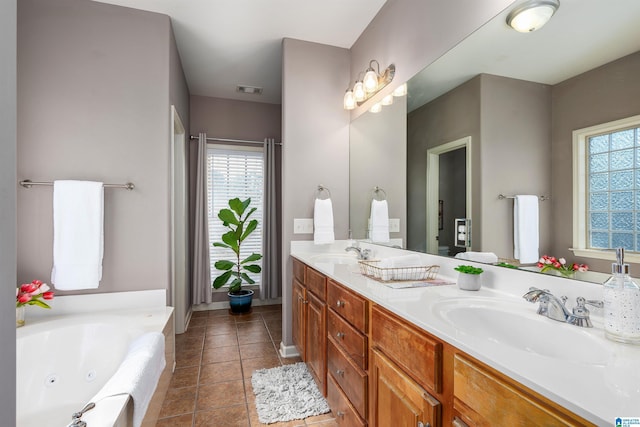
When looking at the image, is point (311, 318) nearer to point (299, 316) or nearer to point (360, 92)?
point (299, 316)

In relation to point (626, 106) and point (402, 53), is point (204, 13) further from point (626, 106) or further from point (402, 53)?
point (626, 106)

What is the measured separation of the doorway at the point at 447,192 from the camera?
60.7 inches

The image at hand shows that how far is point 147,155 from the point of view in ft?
7.86

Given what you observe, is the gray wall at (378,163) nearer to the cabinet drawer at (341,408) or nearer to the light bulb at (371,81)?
the light bulb at (371,81)

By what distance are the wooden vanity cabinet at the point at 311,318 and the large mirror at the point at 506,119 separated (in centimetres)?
68

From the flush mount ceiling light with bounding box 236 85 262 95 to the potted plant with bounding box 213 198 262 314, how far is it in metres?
1.32

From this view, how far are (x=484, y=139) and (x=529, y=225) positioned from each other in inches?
17.0

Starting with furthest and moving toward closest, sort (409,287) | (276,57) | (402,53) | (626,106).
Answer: (276,57), (402,53), (409,287), (626,106)

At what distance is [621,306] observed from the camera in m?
0.82

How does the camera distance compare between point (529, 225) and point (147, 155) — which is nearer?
point (529, 225)

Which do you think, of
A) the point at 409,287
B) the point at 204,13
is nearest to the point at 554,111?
the point at 409,287

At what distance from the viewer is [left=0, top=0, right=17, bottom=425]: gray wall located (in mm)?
430

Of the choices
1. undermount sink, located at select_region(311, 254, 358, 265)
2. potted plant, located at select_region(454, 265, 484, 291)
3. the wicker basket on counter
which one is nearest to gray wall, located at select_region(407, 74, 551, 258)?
potted plant, located at select_region(454, 265, 484, 291)

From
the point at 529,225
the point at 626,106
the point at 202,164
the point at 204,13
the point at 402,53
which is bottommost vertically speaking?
the point at 529,225
